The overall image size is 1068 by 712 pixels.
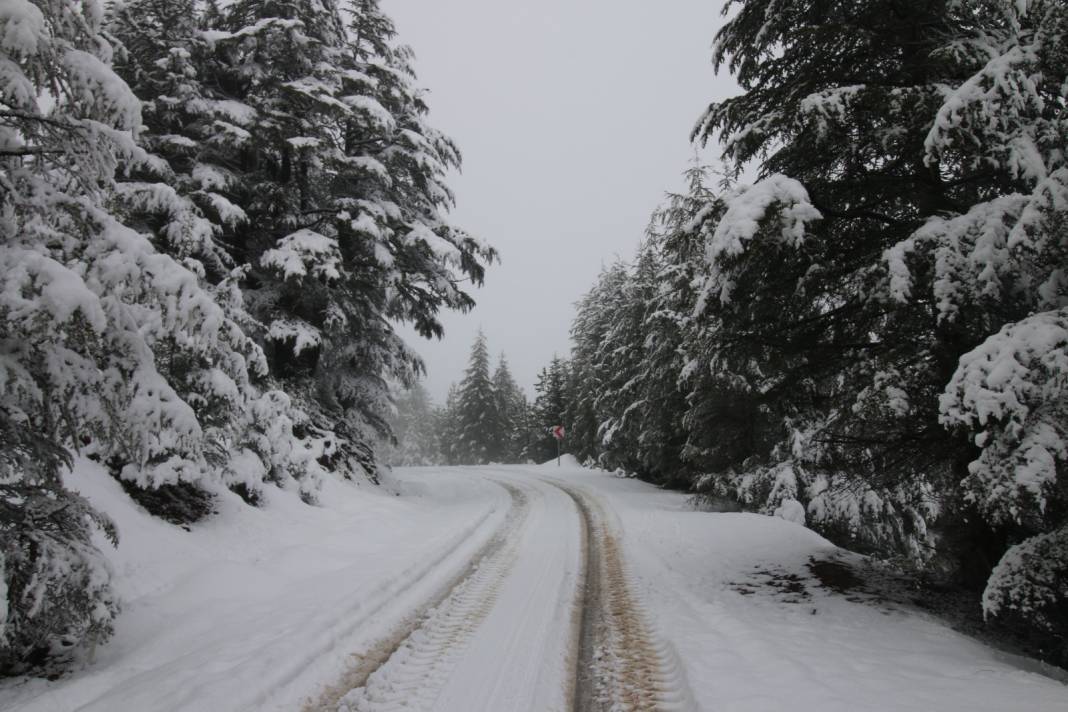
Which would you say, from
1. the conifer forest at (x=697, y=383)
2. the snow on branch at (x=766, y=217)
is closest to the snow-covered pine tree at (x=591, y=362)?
the conifer forest at (x=697, y=383)

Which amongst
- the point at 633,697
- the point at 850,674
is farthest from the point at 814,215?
the point at 633,697

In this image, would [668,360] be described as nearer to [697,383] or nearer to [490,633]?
[697,383]

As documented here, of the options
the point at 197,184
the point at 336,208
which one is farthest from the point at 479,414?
the point at 197,184

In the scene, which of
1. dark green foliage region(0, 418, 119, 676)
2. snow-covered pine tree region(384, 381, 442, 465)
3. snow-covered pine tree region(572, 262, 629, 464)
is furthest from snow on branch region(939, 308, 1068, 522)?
snow-covered pine tree region(384, 381, 442, 465)

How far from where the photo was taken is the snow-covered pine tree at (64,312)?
332cm

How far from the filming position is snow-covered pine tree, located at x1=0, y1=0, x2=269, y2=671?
332cm

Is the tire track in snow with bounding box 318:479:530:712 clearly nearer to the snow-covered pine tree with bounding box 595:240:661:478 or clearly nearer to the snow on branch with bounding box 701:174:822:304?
the snow on branch with bounding box 701:174:822:304

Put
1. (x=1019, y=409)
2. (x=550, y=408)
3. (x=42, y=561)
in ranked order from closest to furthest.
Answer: (x=42, y=561)
(x=1019, y=409)
(x=550, y=408)

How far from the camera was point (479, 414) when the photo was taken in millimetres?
53750

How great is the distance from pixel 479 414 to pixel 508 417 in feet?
12.0

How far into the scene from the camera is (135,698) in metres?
3.63

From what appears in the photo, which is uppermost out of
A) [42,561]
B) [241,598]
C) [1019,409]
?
[1019,409]

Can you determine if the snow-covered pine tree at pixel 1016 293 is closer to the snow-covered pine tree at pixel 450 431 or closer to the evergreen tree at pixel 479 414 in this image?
the evergreen tree at pixel 479 414

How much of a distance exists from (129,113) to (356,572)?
5.78 meters
